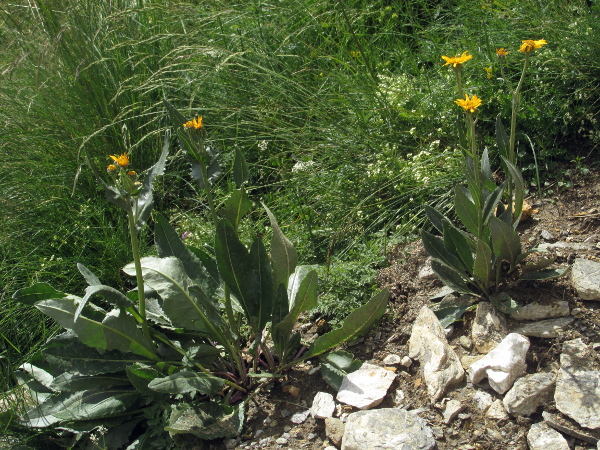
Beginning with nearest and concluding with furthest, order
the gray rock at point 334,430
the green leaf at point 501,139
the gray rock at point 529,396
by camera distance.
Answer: the gray rock at point 529,396, the gray rock at point 334,430, the green leaf at point 501,139

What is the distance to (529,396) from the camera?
5.82 feet

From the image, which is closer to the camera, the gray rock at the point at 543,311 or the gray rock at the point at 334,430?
the gray rock at the point at 334,430

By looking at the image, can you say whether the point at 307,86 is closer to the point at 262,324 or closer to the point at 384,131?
the point at 384,131

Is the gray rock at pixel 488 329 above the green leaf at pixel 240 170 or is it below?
below

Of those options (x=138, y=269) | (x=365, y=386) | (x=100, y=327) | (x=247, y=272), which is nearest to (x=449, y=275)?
(x=365, y=386)

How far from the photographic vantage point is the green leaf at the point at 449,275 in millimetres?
2172

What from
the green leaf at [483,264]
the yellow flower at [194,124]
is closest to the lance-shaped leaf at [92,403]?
the yellow flower at [194,124]

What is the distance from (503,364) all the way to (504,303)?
290 mm

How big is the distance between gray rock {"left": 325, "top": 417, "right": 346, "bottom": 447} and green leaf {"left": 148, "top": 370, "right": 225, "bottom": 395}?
1.23 feet

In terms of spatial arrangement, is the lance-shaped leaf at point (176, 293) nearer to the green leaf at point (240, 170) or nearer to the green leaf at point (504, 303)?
the green leaf at point (240, 170)

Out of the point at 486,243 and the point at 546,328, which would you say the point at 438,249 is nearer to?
the point at 486,243

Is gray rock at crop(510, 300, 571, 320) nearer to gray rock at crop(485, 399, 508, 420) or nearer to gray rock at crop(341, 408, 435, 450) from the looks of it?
gray rock at crop(485, 399, 508, 420)

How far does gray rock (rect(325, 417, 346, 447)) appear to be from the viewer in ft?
6.23

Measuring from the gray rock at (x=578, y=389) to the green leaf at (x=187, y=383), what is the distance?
1.05 meters
